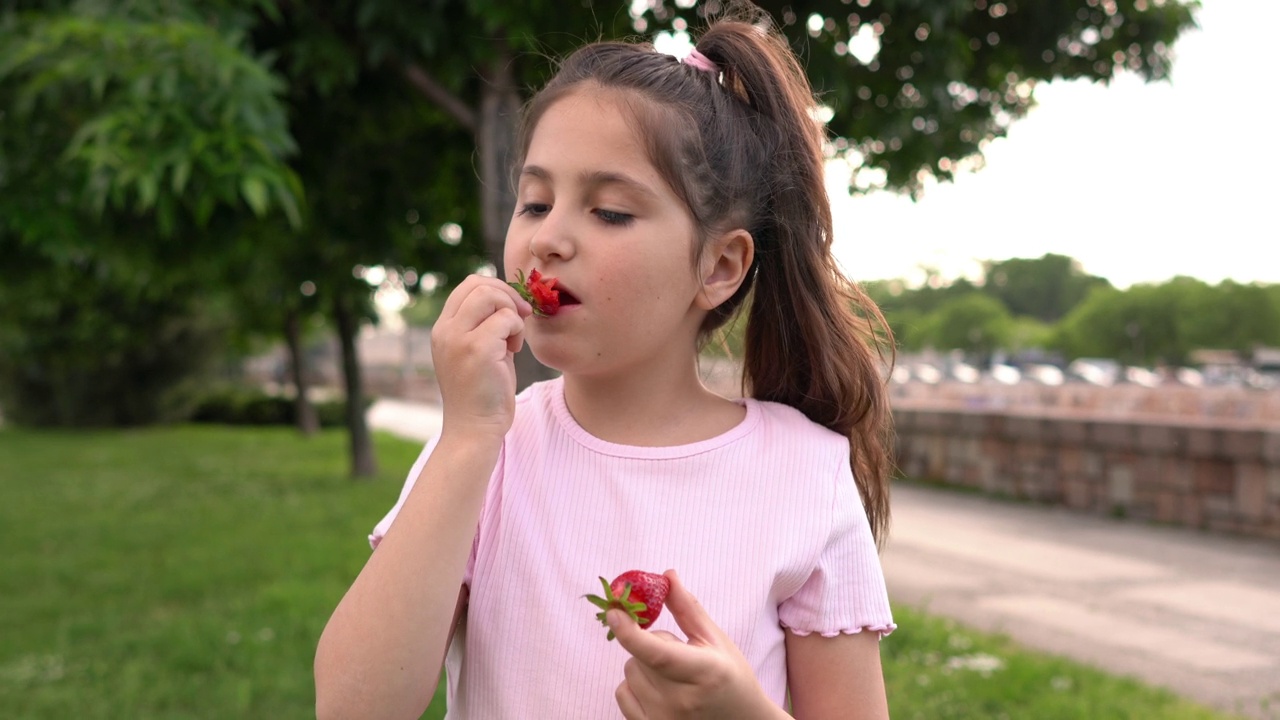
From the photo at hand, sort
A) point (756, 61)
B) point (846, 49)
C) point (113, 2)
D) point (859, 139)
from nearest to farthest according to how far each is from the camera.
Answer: point (756, 61)
point (113, 2)
point (846, 49)
point (859, 139)

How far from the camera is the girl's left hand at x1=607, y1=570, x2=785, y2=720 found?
3.81ft

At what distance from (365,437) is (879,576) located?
38.4 ft

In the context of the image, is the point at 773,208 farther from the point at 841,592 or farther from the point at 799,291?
the point at 841,592

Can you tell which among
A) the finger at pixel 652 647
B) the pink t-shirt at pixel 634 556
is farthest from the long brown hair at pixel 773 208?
the finger at pixel 652 647

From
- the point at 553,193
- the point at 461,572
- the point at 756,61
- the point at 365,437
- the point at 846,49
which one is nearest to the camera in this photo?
the point at 461,572

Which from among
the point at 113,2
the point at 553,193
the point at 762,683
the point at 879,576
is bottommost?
the point at 762,683

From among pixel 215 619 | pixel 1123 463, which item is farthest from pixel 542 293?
pixel 1123 463

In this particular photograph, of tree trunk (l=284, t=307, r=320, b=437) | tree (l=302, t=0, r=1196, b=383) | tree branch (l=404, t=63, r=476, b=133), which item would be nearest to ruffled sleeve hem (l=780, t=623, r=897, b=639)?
tree (l=302, t=0, r=1196, b=383)

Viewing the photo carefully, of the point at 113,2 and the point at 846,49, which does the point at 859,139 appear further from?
the point at 113,2

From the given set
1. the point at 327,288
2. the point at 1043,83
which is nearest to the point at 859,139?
the point at 1043,83

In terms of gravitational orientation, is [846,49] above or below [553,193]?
above

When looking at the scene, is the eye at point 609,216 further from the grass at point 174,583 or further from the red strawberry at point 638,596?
the grass at point 174,583

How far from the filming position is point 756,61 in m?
1.66

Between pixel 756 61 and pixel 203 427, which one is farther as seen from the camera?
pixel 203 427
